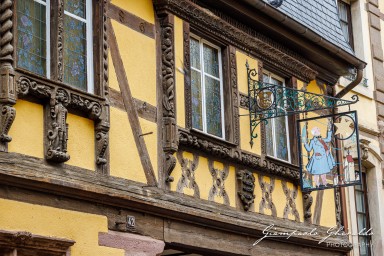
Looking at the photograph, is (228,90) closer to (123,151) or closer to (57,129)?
(123,151)

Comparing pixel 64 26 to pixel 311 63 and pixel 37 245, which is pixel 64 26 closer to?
pixel 37 245

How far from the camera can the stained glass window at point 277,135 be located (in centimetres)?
1485

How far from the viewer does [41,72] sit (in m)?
10.3

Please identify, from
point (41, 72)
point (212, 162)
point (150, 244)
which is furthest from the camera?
point (212, 162)

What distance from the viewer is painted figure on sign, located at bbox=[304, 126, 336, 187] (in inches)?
570

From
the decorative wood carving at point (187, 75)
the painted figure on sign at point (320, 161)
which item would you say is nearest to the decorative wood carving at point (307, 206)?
the painted figure on sign at point (320, 161)

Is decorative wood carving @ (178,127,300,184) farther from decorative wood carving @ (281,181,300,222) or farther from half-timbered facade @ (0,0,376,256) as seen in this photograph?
decorative wood carving @ (281,181,300,222)

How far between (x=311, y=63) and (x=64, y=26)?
640 cm

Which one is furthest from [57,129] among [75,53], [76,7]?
[76,7]

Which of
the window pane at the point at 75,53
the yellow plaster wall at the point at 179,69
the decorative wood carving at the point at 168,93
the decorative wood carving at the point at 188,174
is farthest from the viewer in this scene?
the yellow plaster wall at the point at 179,69

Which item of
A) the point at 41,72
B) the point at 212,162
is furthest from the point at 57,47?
the point at 212,162

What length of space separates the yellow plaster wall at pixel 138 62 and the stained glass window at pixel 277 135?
9.74 feet

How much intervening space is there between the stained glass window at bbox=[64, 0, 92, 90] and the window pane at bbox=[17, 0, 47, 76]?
0.40 meters

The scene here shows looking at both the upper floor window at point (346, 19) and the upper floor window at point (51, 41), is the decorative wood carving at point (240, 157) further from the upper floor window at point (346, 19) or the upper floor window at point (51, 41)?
the upper floor window at point (346, 19)
